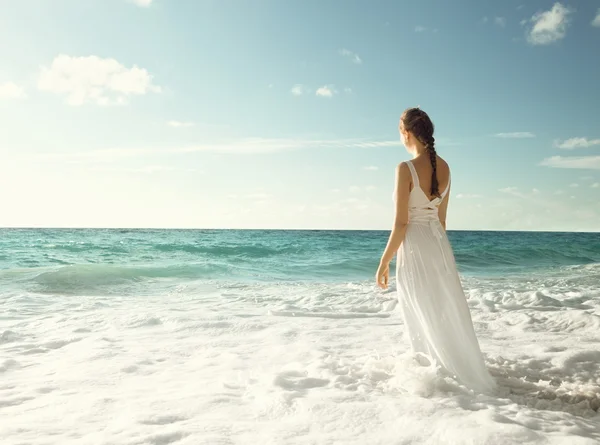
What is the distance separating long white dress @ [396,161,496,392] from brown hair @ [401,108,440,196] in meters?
0.15

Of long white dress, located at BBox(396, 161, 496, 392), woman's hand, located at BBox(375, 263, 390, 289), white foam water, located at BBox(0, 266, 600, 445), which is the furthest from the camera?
woman's hand, located at BBox(375, 263, 390, 289)

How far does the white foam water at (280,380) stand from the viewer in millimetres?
3174

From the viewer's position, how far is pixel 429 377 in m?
3.83

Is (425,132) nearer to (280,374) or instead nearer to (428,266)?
(428,266)

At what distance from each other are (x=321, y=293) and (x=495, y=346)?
5.21m

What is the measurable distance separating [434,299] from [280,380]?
1.58 m

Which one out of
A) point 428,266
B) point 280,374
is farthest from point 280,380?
point 428,266

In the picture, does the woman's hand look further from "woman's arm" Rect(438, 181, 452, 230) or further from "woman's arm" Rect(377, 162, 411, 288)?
"woman's arm" Rect(438, 181, 452, 230)

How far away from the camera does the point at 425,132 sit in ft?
13.1

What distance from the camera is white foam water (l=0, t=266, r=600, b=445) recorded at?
10.4 feet

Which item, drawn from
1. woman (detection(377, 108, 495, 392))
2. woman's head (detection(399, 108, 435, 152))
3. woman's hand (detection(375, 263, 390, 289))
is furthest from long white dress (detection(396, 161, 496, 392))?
woman's head (detection(399, 108, 435, 152))

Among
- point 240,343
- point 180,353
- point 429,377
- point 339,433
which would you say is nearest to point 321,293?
point 240,343

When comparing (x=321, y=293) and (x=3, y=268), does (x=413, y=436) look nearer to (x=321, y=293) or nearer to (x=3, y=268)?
(x=321, y=293)

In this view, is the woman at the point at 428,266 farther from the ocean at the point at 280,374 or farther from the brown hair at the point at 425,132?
the ocean at the point at 280,374
